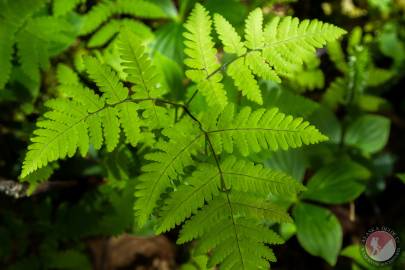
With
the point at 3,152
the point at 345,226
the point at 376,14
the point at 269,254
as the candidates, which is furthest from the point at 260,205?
the point at 376,14

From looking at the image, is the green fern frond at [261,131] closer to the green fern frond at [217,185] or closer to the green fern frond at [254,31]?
the green fern frond at [217,185]

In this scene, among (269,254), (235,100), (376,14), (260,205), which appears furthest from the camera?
(376,14)

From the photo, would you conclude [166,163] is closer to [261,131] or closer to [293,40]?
[261,131]

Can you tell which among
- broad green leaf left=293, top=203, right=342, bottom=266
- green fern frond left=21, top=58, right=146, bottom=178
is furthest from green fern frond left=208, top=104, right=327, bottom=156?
broad green leaf left=293, top=203, right=342, bottom=266

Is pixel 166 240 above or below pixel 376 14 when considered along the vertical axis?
below

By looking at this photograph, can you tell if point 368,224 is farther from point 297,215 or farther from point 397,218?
point 297,215

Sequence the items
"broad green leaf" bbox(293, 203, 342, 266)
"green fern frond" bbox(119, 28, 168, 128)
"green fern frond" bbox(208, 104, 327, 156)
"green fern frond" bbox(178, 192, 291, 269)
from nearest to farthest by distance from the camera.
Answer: "green fern frond" bbox(178, 192, 291, 269), "green fern frond" bbox(208, 104, 327, 156), "green fern frond" bbox(119, 28, 168, 128), "broad green leaf" bbox(293, 203, 342, 266)

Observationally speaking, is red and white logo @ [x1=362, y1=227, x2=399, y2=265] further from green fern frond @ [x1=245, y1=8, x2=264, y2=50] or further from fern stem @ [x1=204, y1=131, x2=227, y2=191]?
green fern frond @ [x1=245, y1=8, x2=264, y2=50]
